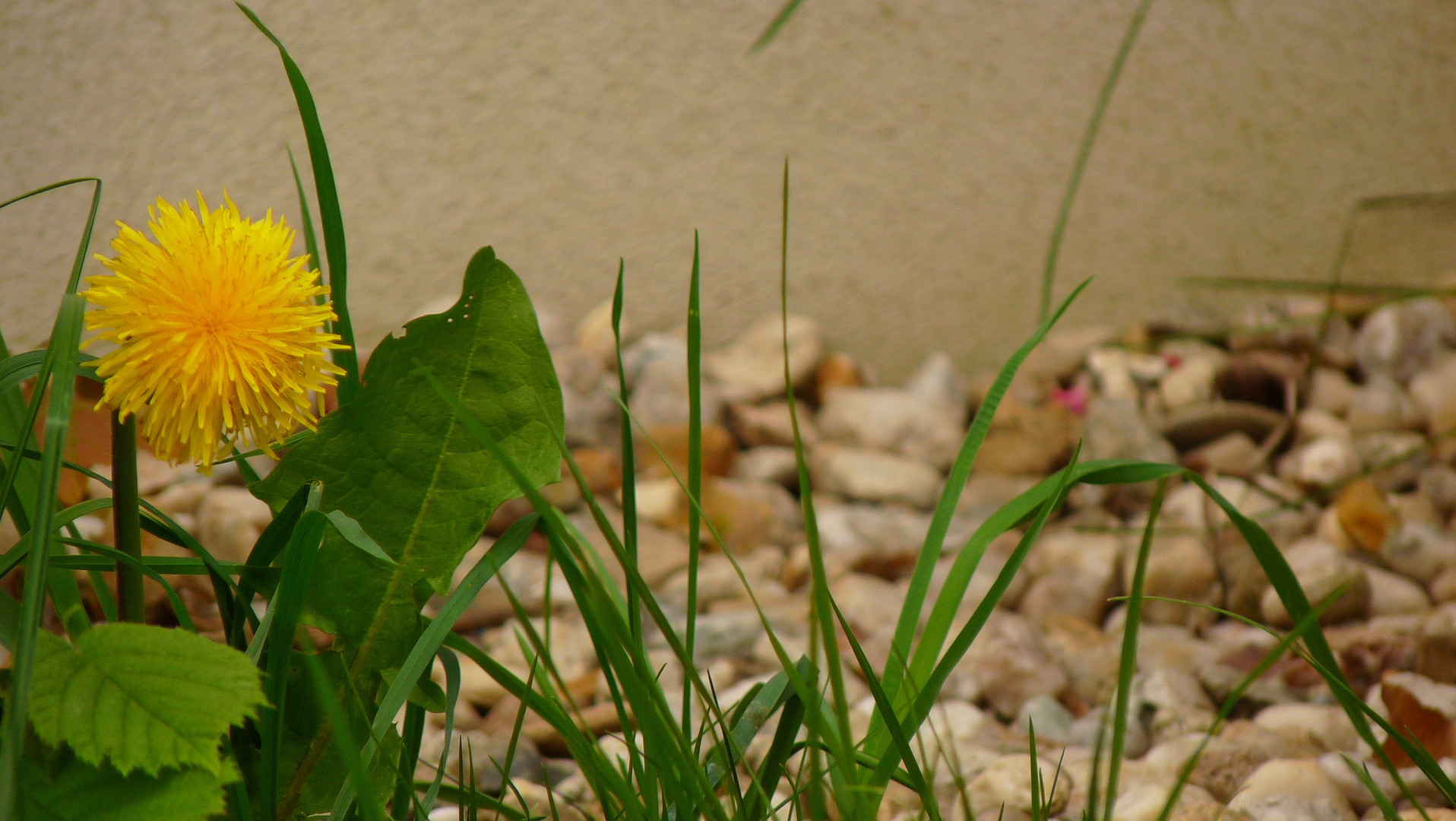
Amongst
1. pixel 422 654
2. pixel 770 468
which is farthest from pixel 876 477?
pixel 422 654

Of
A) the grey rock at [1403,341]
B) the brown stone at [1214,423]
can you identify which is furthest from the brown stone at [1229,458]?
the grey rock at [1403,341]

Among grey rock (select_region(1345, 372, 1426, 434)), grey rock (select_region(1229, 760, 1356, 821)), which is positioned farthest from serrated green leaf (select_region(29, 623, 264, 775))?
grey rock (select_region(1345, 372, 1426, 434))

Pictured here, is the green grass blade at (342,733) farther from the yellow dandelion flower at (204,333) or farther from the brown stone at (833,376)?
the brown stone at (833,376)

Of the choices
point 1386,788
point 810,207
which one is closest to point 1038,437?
point 810,207

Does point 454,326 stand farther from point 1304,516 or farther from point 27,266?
point 1304,516

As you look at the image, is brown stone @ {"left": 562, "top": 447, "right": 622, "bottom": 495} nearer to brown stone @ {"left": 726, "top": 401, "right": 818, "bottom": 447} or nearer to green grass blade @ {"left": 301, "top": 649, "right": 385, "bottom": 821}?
brown stone @ {"left": 726, "top": 401, "right": 818, "bottom": 447}

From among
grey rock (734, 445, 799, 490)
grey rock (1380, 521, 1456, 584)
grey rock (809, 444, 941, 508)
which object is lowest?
grey rock (1380, 521, 1456, 584)
